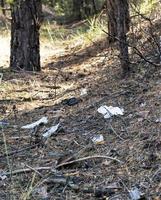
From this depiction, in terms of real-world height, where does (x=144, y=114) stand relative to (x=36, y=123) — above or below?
above

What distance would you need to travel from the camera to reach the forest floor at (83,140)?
3465mm

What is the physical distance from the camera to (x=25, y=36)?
326 inches

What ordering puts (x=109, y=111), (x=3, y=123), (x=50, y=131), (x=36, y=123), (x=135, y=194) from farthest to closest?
(x=3, y=123)
(x=36, y=123)
(x=109, y=111)
(x=50, y=131)
(x=135, y=194)

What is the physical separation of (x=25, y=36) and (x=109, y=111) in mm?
3775

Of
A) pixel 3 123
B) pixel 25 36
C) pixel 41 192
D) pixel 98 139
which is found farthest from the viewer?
pixel 25 36

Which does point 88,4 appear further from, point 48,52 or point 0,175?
point 0,175

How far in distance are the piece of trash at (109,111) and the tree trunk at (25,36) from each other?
352cm

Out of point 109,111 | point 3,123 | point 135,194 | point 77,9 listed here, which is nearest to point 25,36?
point 3,123

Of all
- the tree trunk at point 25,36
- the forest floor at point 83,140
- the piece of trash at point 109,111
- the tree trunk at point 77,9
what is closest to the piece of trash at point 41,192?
the forest floor at point 83,140

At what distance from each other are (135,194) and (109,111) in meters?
1.71

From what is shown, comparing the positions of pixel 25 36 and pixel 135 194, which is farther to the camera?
pixel 25 36

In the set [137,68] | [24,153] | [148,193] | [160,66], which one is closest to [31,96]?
[137,68]

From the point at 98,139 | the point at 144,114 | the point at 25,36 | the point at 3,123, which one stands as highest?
the point at 25,36

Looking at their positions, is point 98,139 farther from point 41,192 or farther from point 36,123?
point 36,123
